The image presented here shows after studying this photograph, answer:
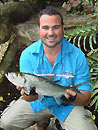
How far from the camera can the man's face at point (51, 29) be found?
214 centimetres

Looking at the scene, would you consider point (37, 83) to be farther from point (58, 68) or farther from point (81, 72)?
point (81, 72)

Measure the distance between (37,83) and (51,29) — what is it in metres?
0.59

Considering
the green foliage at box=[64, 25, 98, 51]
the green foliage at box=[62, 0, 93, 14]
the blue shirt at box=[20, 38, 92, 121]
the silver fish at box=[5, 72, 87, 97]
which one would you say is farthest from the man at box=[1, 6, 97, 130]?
the green foliage at box=[62, 0, 93, 14]

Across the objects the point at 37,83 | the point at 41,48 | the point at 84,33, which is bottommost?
the point at 37,83

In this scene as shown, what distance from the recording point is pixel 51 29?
7.01 feet

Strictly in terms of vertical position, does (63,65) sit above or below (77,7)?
below

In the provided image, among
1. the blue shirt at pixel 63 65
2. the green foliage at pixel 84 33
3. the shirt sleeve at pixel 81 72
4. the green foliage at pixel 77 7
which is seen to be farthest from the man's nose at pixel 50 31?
the green foliage at pixel 77 7

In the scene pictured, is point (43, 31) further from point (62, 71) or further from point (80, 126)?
point (80, 126)

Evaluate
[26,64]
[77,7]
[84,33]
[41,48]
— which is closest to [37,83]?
[26,64]

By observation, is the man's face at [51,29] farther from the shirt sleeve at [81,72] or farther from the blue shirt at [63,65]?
the shirt sleeve at [81,72]

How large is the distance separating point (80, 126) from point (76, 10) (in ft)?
10.4

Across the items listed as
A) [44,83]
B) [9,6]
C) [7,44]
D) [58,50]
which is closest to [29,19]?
[9,6]

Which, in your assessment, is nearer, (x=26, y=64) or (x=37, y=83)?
(x=37, y=83)

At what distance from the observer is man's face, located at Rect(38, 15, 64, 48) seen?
2.14 meters
